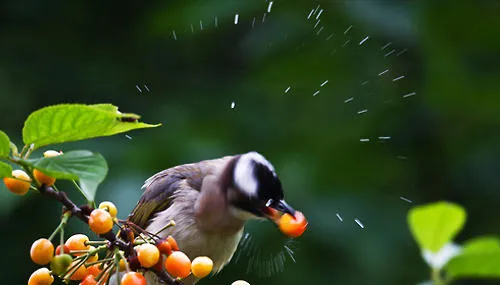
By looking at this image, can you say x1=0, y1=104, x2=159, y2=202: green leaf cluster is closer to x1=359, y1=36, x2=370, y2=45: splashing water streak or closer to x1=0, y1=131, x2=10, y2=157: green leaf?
x1=0, y1=131, x2=10, y2=157: green leaf

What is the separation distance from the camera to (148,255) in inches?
53.9

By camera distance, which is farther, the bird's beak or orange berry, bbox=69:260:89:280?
the bird's beak

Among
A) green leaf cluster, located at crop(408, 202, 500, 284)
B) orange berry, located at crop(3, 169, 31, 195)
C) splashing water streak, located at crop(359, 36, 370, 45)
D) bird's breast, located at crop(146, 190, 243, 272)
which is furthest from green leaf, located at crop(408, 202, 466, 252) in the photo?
splashing water streak, located at crop(359, 36, 370, 45)

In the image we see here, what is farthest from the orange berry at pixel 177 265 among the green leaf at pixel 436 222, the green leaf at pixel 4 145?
the green leaf at pixel 436 222

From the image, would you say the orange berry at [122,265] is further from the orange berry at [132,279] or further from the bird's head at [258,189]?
the bird's head at [258,189]

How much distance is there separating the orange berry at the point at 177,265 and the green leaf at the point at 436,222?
0.61 meters

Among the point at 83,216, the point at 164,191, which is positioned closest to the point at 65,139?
the point at 83,216

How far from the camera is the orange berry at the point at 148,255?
137cm

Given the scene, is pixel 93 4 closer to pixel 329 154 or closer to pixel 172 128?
pixel 172 128

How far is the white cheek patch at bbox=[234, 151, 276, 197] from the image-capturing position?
1694mm

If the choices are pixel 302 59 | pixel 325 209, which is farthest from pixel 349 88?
pixel 325 209

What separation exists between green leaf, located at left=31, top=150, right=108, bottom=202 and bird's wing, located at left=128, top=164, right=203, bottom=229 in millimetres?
1095

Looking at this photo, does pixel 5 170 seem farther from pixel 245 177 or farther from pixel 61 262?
pixel 245 177

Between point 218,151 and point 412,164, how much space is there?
1356mm
